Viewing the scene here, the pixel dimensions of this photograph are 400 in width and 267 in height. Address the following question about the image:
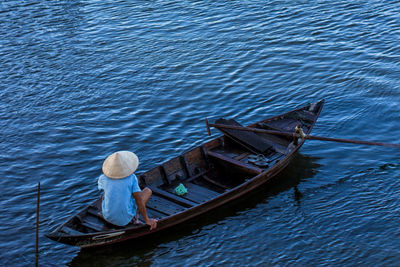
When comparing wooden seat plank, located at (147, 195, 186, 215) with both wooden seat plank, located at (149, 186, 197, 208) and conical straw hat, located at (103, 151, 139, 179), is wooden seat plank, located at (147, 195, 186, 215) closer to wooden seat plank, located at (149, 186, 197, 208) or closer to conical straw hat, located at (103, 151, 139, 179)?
wooden seat plank, located at (149, 186, 197, 208)

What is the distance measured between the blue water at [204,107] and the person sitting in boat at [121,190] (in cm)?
110

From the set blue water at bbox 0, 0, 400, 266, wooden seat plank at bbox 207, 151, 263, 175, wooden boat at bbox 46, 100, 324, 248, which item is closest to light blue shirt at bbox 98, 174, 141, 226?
wooden boat at bbox 46, 100, 324, 248

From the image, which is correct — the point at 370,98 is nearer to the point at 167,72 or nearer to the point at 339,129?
the point at 339,129

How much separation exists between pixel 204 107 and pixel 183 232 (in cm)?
535

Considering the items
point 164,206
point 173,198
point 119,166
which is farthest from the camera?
point 173,198

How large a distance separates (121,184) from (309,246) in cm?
382

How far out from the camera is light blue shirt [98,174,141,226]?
348 inches

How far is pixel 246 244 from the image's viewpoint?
998cm

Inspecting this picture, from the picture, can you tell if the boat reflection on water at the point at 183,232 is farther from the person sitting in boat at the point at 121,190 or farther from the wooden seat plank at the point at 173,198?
the person sitting in boat at the point at 121,190

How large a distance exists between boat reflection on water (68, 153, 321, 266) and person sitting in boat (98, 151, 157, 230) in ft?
2.90

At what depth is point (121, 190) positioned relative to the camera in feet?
29.1

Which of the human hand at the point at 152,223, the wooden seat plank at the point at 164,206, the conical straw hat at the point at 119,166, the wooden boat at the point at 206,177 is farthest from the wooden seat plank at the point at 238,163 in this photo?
Answer: the conical straw hat at the point at 119,166

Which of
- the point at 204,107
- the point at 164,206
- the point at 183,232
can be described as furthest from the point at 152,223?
the point at 204,107

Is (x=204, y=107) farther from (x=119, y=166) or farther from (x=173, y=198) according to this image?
(x=119, y=166)
